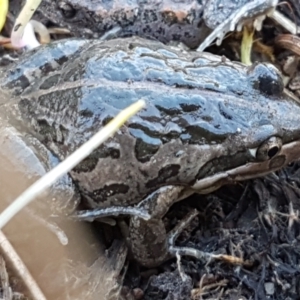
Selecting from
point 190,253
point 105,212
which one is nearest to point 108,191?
point 105,212

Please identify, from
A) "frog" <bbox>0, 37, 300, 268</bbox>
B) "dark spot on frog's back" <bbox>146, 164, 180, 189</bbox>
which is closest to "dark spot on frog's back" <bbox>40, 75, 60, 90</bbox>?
"frog" <bbox>0, 37, 300, 268</bbox>

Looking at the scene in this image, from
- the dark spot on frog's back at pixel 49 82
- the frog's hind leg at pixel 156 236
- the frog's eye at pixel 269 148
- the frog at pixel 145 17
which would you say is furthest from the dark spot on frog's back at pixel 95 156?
the frog at pixel 145 17

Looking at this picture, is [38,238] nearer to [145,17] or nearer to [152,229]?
[152,229]

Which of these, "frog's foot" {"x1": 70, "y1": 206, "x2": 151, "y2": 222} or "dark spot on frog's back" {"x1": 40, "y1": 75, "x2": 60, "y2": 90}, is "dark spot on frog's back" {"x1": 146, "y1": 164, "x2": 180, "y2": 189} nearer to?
"frog's foot" {"x1": 70, "y1": 206, "x2": 151, "y2": 222}

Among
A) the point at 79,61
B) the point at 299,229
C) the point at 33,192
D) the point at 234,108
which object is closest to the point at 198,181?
the point at 234,108

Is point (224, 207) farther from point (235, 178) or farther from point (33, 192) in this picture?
point (33, 192)

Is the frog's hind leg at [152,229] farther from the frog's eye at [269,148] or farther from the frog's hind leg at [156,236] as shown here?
the frog's eye at [269,148]
